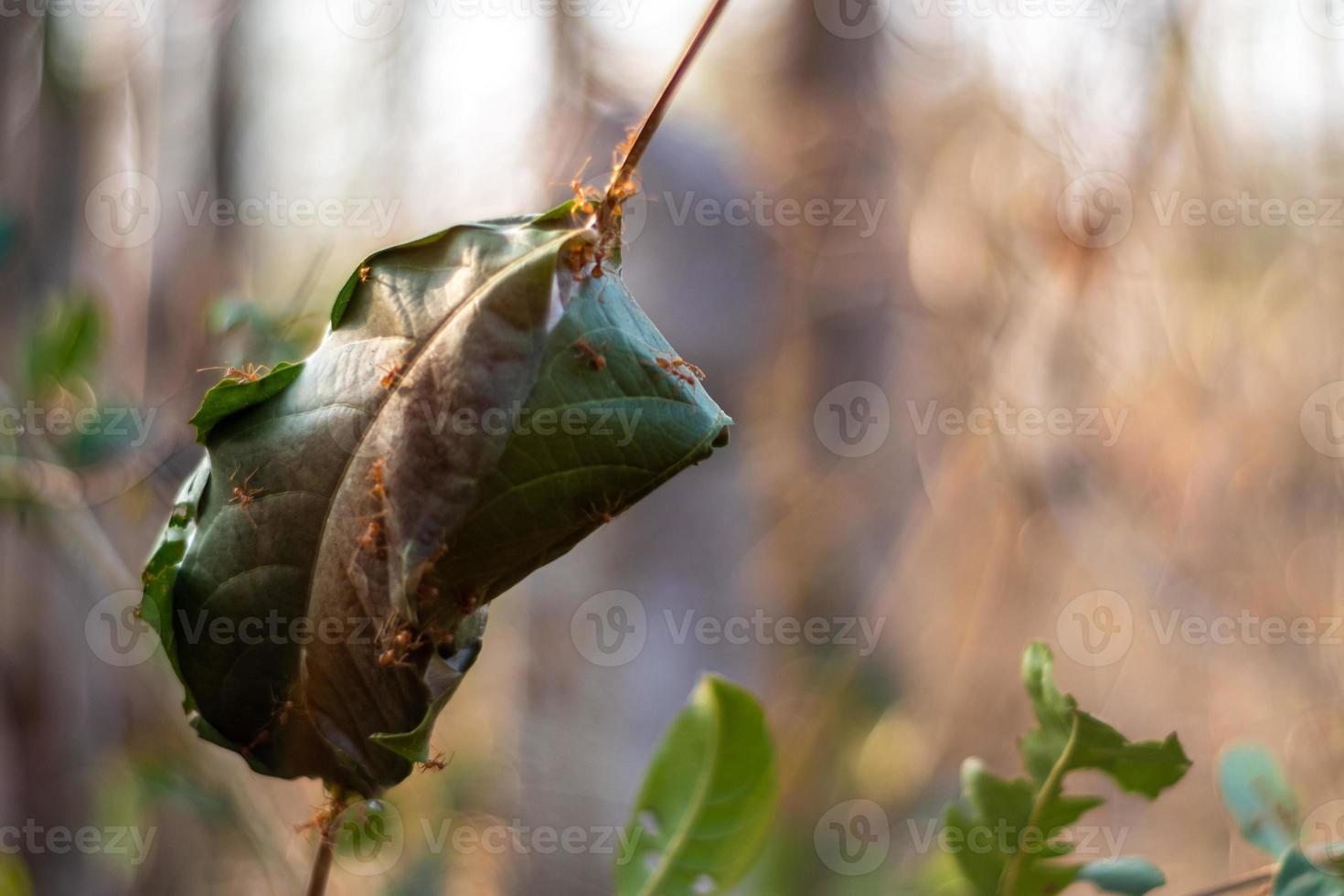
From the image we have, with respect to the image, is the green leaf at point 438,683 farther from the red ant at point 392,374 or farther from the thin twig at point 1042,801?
the thin twig at point 1042,801

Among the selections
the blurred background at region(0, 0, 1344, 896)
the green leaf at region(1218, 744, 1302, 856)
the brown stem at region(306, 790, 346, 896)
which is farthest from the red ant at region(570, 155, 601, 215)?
the blurred background at region(0, 0, 1344, 896)

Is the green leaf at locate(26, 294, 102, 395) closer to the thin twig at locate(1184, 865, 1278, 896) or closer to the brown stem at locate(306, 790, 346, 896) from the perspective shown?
the brown stem at locate(306, 790, 346, 896)

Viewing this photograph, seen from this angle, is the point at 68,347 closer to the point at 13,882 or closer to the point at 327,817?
the point at 13,882

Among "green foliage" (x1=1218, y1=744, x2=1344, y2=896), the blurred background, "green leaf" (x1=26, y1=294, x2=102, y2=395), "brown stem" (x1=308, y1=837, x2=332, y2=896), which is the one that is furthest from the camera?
the blurred background

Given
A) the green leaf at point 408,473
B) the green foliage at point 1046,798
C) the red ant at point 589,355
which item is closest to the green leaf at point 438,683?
the green leaf at point 408,473

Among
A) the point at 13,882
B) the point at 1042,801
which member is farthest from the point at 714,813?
the point at 13,882

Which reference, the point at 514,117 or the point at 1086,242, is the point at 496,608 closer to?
the point at 514,117
